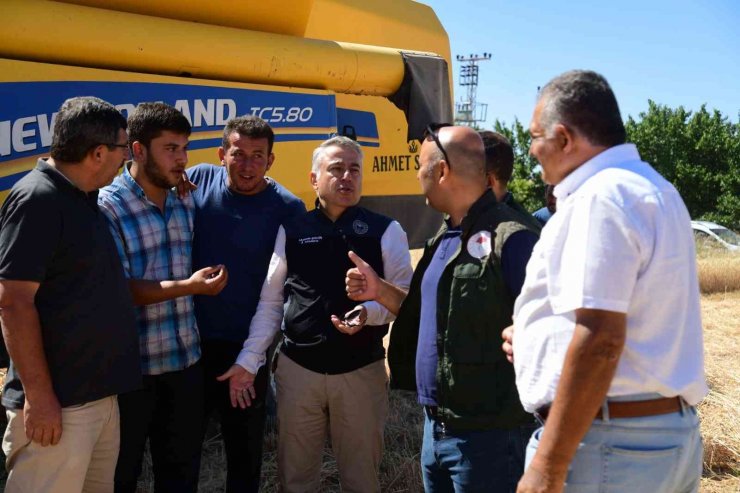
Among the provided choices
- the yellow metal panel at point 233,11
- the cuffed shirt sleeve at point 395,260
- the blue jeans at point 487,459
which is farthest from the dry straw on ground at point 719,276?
the blue jeans at point 487,459

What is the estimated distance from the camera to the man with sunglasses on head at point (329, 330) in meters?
3.02

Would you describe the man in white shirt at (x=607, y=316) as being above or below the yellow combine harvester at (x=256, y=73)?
below

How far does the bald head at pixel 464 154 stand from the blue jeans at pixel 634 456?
995 mm

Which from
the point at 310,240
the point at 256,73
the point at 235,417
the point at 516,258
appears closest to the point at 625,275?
the point at 516,258

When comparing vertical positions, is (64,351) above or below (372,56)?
below

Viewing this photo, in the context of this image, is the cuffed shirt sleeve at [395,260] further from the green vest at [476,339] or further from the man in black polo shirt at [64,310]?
the man in black polo shirt at [64,310]

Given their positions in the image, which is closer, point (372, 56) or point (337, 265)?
point (337, 265)

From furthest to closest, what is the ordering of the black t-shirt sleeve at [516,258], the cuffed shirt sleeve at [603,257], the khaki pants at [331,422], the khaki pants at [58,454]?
1. the khaki pants at [331,422]
2. the khaki pants at [58,454]
3. the black t-shirt sleeve at [516,258]
4. the cuffed shirt sleeve at [603,257]

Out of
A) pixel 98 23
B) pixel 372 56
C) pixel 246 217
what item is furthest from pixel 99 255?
pixel 372 56

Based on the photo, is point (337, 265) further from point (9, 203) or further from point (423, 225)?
point (423, 225)

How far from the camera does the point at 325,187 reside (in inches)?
120

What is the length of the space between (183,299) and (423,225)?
126 inches

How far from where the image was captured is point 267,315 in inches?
124

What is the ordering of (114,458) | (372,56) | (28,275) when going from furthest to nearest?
(372,56)
(114,458)
(28,275)
